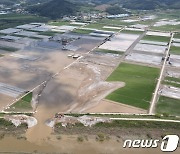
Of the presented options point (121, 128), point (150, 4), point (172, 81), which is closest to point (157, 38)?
point (172, 81)

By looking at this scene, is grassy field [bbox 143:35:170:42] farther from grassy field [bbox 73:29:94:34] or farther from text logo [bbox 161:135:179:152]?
text logo [bbox 161:135:179:152]

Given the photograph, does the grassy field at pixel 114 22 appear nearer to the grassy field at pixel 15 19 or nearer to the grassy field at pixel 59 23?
the grassy field at pixel 59 23

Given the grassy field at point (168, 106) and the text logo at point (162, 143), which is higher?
the grassy field at point (168, 106)

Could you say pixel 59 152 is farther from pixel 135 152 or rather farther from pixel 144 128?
pixel 144 128

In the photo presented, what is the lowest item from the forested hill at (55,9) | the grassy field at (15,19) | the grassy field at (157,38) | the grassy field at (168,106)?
the grassy field at (168,106)

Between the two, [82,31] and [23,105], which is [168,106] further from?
[82,31]

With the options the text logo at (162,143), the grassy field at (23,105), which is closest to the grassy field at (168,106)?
the text logo at (162,143)
